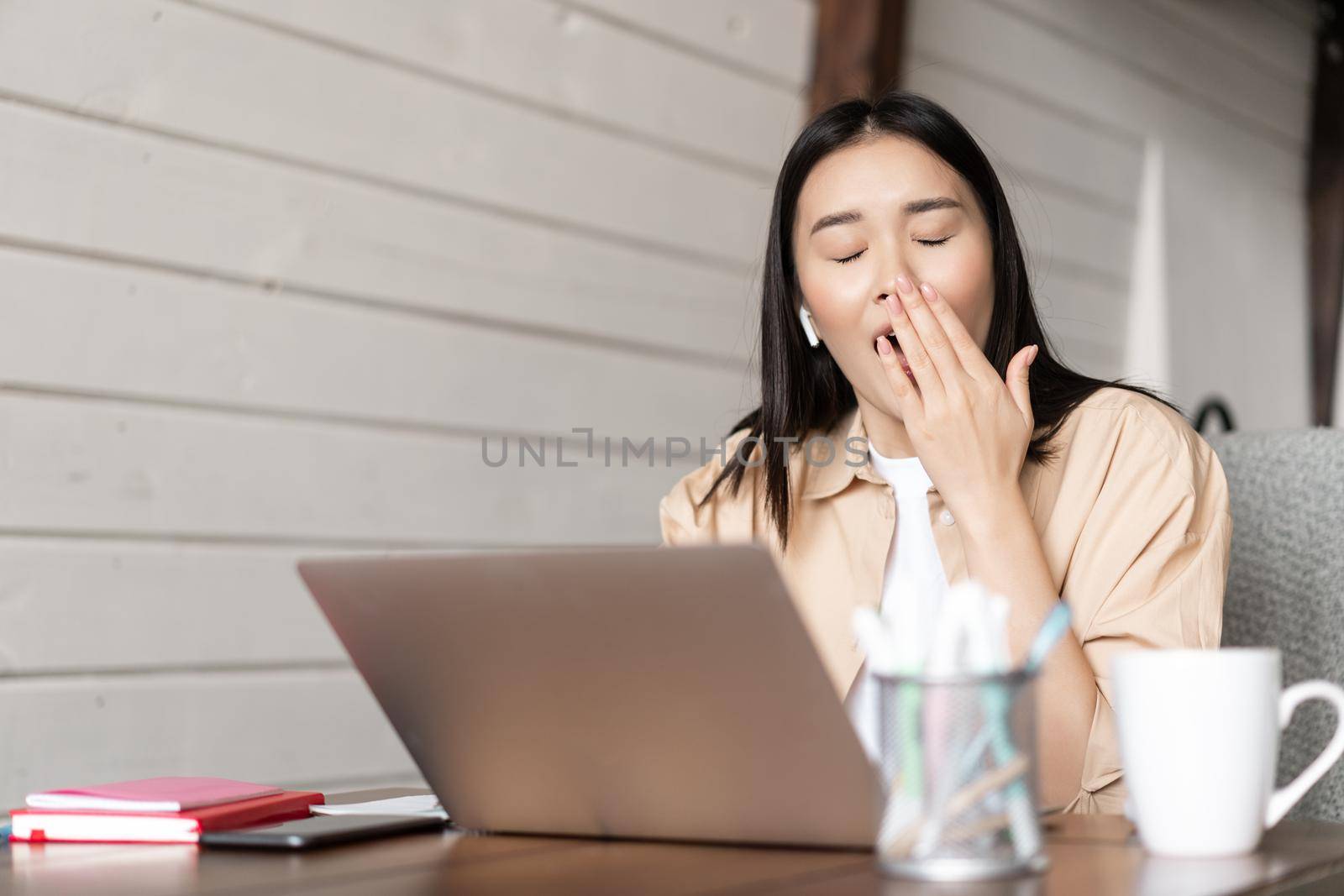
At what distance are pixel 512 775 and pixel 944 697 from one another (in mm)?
288

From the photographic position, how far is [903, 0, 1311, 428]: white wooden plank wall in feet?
9.18

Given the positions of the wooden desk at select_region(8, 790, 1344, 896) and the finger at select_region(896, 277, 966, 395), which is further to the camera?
the finger at select_region(896, 277, 966, 395)

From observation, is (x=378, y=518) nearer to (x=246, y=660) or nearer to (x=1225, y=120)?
(x=246, y=660)

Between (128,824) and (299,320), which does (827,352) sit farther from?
(128,824)

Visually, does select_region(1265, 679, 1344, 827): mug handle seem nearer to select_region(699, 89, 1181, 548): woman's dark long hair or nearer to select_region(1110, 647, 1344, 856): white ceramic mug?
select_region(1110, 647, 1344, 856): white ceramic mug

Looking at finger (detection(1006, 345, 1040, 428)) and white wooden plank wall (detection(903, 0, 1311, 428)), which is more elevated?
white wooden plank wall (detection(903, 0, 1311, 428))

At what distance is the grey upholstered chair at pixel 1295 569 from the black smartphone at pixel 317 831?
2.54 feet

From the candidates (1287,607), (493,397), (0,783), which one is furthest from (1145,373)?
(0,783)

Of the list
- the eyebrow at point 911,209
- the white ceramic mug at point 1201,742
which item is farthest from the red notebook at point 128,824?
the eyebrow at point 911,209

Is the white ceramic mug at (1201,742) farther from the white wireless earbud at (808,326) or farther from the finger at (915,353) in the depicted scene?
the white wireless earbud at (808,326)

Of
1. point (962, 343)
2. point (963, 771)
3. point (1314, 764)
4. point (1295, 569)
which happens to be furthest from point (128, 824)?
point (1295, 569)

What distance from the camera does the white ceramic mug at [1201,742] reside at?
67 centimetres

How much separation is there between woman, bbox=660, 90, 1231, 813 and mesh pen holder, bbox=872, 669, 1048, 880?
395 millimetres

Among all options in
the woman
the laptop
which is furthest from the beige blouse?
the laptop
